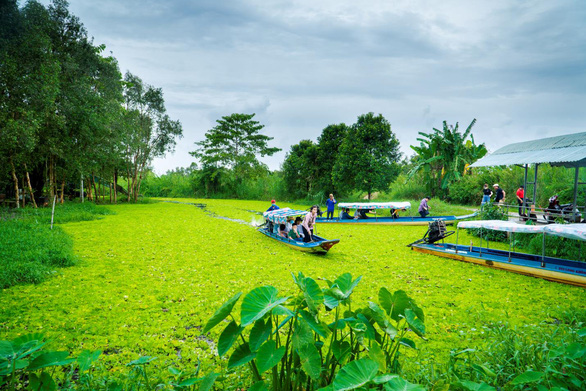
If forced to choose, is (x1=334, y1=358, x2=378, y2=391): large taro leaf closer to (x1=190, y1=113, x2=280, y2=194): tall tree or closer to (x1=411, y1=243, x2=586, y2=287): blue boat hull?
(x1=411, y1=243, x2=586, y2=287): blue boat hull

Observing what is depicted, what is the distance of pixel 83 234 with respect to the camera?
11.4 meters

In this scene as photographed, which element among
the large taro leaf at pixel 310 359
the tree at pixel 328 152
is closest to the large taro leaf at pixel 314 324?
the large taro leaf at pixel 310 359

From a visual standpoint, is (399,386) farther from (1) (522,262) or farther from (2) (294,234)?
(2) (294,234)

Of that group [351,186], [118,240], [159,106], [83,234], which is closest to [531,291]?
[118,240]

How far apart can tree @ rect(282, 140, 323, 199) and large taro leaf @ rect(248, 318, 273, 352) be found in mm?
26465

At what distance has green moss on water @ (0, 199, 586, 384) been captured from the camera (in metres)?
4.05

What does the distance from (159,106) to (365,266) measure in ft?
81.8

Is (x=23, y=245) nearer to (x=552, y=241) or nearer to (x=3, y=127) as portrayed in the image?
(x=3, y=127)

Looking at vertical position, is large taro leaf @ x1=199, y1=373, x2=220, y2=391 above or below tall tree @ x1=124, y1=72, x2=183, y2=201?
below

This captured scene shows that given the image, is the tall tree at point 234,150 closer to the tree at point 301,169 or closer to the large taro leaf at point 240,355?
the tree at point 301,169

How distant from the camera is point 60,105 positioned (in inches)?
613

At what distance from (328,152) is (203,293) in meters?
23.0

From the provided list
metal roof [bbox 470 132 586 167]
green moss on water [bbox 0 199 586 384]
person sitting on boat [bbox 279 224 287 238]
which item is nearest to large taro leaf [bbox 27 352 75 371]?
green moss on water [bbox 0 199 586 384]

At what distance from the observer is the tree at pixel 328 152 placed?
2673cm
